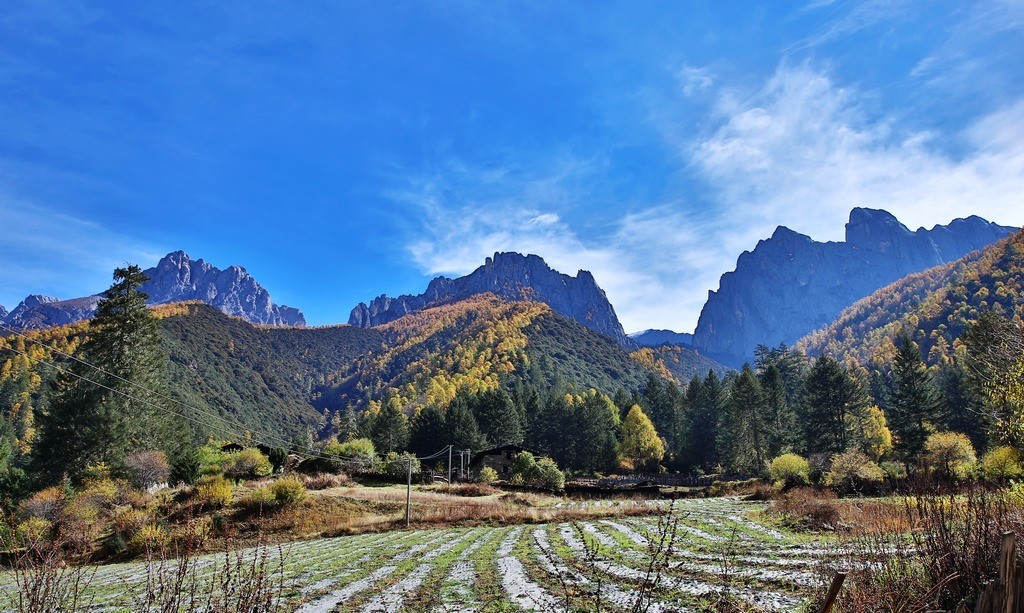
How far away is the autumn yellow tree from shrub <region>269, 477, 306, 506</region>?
50.6m

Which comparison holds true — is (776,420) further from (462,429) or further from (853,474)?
(462,429)

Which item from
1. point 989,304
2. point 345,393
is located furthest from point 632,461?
point 345,393

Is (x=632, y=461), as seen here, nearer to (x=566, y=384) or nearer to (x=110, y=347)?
(x=566, y=384)

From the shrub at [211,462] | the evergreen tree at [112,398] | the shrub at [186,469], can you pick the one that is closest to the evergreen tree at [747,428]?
the shrub at [211,462]

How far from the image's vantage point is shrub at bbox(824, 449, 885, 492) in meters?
28.8

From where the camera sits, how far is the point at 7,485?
3453 centimetres

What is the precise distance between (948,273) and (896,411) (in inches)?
7198

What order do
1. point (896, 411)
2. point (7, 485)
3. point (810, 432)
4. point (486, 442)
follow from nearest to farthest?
point (7, 485) → point (896, 411) → point (810, 432) → point (486, 442)

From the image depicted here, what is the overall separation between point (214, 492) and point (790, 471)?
3740cm

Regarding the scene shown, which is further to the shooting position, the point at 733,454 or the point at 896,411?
the point at 733,454

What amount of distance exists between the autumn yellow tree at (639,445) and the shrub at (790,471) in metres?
31.9

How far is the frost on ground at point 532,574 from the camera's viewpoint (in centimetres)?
748

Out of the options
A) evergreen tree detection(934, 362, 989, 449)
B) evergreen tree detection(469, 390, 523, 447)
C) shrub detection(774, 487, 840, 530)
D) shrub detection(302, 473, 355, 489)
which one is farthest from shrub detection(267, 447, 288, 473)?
evergreen tree detection(934, 362, 989, 449)

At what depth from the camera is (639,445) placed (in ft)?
228
